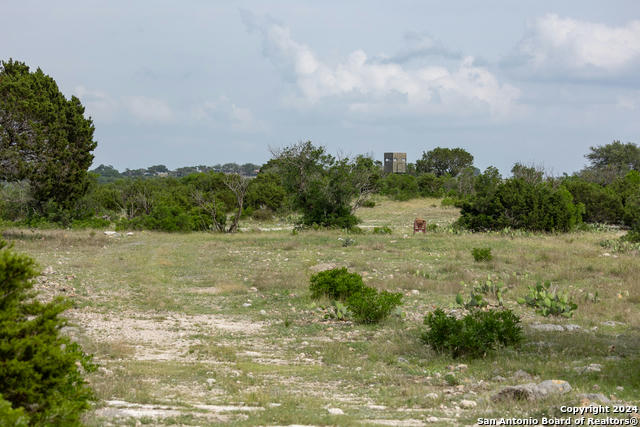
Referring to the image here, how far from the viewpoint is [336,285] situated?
11914 millimetres

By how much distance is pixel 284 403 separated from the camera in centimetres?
564

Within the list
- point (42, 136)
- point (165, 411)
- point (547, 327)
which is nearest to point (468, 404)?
point (165, 411)

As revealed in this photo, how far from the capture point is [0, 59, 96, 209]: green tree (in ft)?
69.5

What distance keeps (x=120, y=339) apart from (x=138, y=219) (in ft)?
70.6

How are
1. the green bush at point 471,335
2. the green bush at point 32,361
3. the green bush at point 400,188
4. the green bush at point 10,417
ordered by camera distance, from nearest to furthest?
the green bush at point 10,417, the green bush at point 32,361, the green bush at point 471,335, the green bush at point 400,188

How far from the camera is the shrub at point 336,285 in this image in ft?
39.0

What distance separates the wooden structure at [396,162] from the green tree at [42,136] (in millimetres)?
84699

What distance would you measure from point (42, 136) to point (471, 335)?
762 inches

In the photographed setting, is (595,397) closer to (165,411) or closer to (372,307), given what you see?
(165,411)

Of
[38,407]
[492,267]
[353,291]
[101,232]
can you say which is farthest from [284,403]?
[101,232]

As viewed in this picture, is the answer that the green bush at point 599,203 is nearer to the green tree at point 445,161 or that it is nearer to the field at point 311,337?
the field at point 311,337

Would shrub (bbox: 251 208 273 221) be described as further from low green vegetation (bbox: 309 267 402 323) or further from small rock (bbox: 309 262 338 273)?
low green vegetation (bbox: 309 267 402 323)

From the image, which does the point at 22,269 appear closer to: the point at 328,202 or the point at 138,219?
the point at 328,202

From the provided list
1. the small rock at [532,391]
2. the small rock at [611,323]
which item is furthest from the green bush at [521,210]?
the small rock at [532,391]
